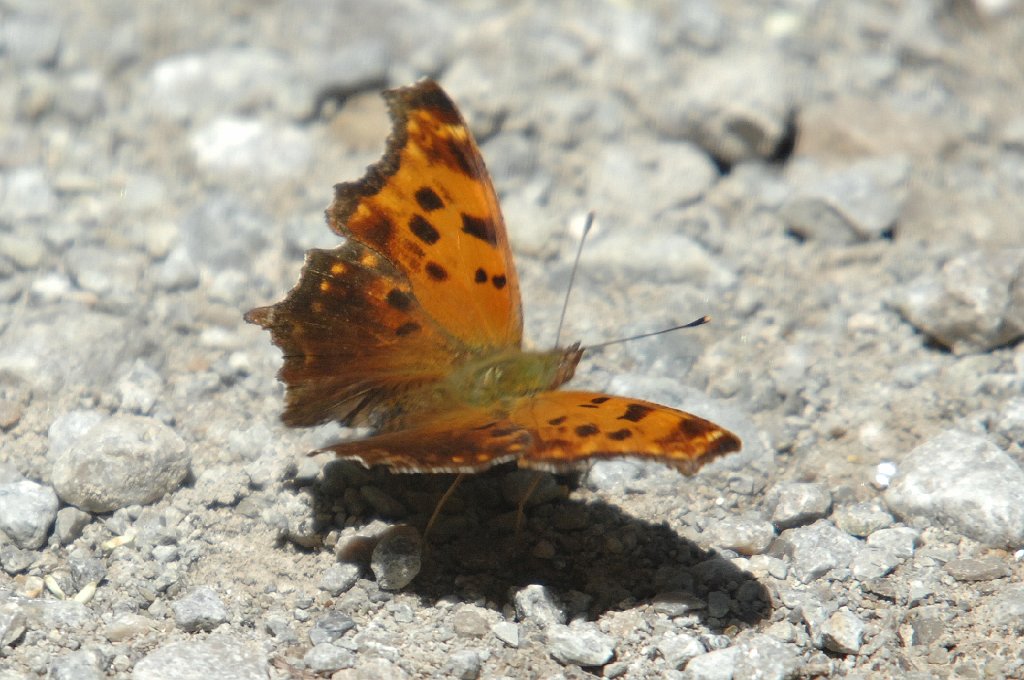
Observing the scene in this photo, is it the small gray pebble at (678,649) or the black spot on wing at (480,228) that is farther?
the black spot on wing at (480,228)

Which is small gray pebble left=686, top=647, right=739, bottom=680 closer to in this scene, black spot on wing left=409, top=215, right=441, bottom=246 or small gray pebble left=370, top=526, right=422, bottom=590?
small gray pebble left=370, top=526, right=422, bottom=590

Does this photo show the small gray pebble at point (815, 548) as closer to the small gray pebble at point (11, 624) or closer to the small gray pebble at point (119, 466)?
the small gray pebble at point (119, 466)

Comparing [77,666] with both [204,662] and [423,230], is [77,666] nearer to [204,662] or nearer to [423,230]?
[204,662]

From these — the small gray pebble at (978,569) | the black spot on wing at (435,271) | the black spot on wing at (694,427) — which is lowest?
the small gray pebble at (978,569)

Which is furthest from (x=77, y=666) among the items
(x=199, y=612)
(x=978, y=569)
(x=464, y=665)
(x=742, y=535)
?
(x=978, y=569)

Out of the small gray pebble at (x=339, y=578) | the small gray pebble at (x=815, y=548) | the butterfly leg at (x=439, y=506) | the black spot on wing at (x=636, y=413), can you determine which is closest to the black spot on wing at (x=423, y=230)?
the butterfly leg at (x=439, y=506)

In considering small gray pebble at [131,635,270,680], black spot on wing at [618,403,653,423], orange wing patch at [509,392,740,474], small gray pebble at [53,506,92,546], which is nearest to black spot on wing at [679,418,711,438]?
orange wing patch at [509,392,740,474]

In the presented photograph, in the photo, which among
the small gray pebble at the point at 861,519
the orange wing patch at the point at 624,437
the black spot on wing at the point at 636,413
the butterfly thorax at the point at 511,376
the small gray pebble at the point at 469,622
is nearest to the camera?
the orange wing patch at the point at 624,437
